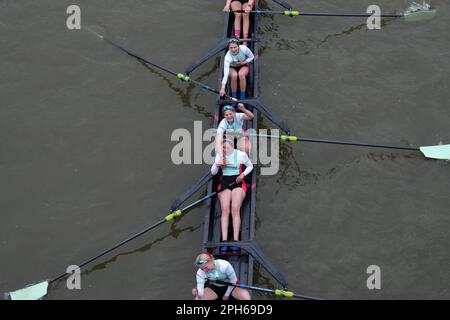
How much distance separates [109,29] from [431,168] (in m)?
8.96

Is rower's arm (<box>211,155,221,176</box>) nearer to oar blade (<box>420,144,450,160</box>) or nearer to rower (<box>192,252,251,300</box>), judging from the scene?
rower (<box>192,252,251,300</box>)

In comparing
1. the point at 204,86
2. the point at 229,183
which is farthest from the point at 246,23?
the point at 229,183

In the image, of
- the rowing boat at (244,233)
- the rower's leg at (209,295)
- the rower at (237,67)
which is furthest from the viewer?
the rower at (237,67)

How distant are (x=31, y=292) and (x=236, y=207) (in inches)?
159

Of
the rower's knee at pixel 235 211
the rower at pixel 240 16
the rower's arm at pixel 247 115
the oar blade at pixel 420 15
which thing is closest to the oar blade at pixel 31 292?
the rower's knee at pixel 235 211

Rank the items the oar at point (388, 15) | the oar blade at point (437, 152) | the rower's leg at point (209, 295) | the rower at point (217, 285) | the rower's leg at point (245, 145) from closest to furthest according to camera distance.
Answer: the rower at point (217, 285) < the rower's leg at point (209, 295) < the rower's leg at point (245, 145) < the oar blade at point (437, 152) < the oar at point (388, 15)

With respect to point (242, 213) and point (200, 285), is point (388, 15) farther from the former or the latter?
point (200, 285)

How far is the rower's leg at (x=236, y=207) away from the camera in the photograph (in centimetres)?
980

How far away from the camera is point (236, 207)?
9.91 metres

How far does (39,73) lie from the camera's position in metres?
13.4

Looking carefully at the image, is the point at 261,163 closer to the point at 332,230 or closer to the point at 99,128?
the point at 332,230

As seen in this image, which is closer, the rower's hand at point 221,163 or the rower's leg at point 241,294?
the rower's leg at point 241,294

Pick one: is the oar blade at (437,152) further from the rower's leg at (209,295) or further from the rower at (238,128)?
the rower's leg at (209,295)

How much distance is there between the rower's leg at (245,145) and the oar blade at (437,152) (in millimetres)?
3651
